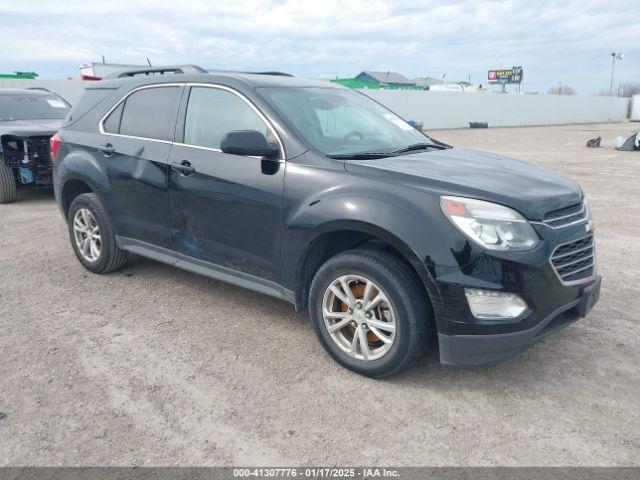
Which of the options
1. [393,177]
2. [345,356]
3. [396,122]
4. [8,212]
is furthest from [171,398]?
[8,212]

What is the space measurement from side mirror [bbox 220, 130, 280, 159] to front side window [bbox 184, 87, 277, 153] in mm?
223

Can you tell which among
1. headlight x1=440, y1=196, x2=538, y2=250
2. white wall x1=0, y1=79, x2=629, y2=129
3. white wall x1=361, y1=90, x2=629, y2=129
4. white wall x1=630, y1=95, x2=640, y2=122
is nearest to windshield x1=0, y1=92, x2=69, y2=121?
headlight x1=440, y1=196, x2=538, y2=250

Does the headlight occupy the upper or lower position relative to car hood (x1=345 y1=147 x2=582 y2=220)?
lower

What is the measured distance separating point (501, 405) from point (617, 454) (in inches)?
23.9

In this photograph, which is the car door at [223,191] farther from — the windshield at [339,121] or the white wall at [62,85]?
the white wall at [62,85]

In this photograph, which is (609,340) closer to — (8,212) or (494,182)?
(494,182)

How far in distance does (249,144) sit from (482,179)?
1.45 metres

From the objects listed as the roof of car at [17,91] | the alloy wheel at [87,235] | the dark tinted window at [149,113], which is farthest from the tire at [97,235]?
the roof of car at [17,91]

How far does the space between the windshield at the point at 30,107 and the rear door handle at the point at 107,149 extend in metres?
5.47

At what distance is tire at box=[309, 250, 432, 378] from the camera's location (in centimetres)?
312

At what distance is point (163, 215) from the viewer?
4.39 meters

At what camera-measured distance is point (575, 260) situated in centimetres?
325

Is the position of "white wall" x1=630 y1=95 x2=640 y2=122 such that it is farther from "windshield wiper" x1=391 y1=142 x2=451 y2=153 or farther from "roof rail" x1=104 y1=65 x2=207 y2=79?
"roof rail" x1=104 y1=65 x2=207 y2=79

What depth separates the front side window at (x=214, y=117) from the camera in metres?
3.96
